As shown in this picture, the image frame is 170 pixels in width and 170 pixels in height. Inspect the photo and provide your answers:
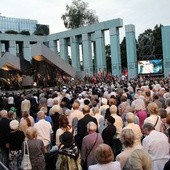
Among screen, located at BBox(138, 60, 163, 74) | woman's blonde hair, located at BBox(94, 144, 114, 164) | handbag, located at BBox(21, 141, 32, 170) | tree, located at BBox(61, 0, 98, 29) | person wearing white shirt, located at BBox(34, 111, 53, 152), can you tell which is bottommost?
handbag, located at BBox(21, 141, 32, 170)

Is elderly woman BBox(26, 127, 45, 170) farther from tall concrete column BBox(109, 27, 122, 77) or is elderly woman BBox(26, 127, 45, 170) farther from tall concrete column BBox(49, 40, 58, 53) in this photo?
tall concrete column BBox(49, 40, 58, 53)

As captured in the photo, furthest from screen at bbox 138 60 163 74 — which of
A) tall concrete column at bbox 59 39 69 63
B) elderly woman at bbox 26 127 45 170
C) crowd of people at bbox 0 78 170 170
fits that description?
elderly woman at bbox 26 127 45 170

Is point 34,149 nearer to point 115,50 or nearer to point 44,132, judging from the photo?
point 44,132

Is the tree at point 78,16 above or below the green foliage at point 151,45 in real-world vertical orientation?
above

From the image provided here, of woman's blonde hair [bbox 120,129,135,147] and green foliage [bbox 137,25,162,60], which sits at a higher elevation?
green foliage [bbox 137,25,162,60]

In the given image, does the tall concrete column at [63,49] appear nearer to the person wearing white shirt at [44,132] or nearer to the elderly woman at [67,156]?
the person wearing white shirt at [44,132]

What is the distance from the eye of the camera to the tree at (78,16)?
65.6m

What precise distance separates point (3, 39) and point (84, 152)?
46.0m

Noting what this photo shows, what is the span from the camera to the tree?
65.6m

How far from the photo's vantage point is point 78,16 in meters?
65.7

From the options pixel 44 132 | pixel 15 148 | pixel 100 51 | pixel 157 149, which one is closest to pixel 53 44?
pixel 100 51

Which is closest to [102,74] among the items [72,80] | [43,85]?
[72,80]

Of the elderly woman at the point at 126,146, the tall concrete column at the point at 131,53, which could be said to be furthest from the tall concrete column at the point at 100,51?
the elderly woman at the point at 126,146

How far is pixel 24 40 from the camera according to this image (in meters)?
53.3
